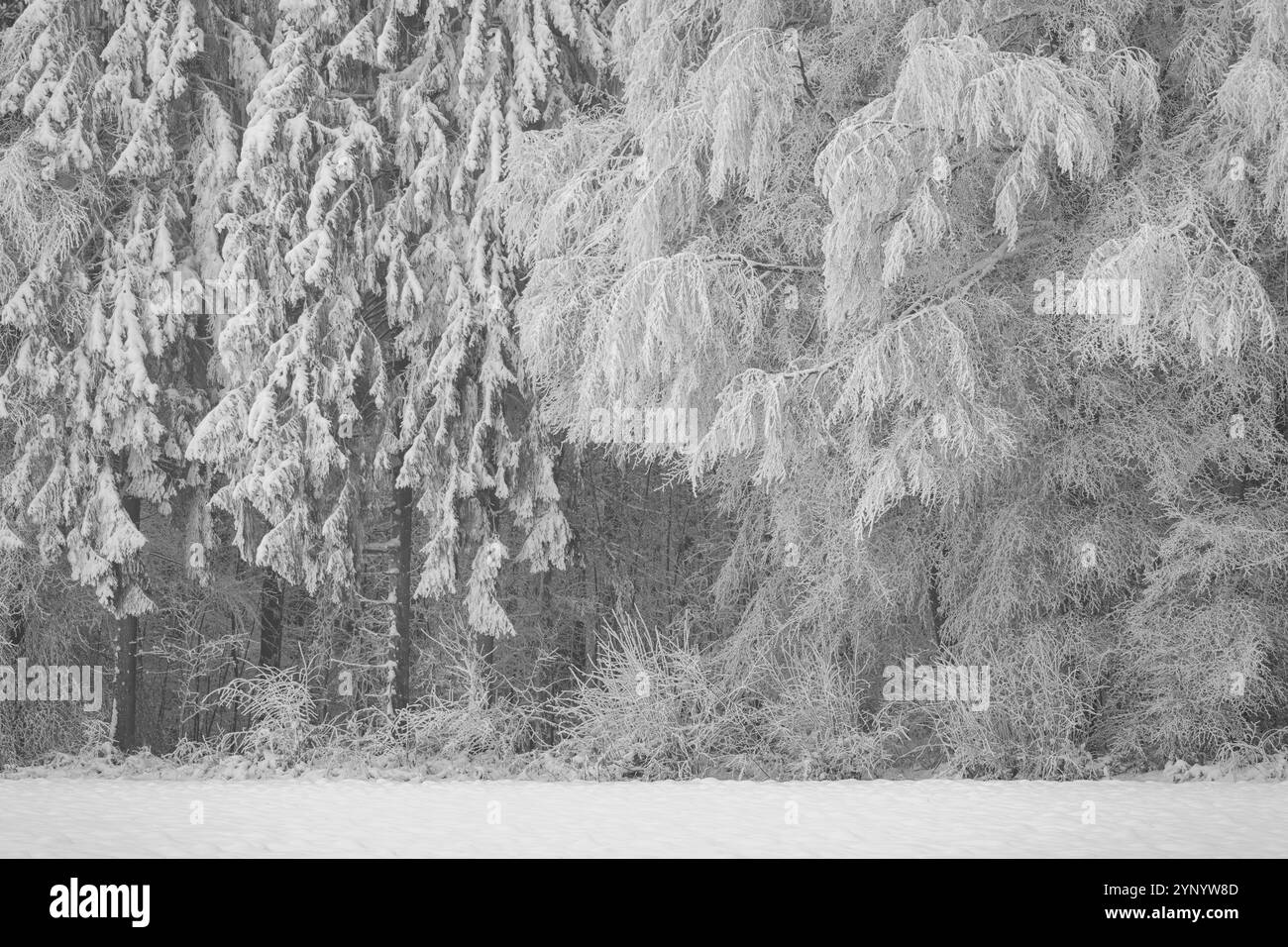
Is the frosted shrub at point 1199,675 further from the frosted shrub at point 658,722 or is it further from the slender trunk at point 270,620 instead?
the slender trunk at point 270,620

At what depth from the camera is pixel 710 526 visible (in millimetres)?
16250

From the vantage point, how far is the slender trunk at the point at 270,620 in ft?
50.3

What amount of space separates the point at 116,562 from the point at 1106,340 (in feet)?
28.7

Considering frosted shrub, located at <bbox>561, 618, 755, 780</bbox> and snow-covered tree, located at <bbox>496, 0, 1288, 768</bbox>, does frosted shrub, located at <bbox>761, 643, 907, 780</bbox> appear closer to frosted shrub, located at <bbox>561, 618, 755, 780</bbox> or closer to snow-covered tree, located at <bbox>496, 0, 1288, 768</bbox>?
frosted shrub, located at <bbox>561, 618, 755, 780</bbox>

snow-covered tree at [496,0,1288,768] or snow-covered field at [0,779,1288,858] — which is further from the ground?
snow-covered tree at [496,0,1288,768]

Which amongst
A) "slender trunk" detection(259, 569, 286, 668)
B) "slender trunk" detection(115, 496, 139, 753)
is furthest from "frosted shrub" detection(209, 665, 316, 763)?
"slender trunk" detection(259, 569, 286, 668)

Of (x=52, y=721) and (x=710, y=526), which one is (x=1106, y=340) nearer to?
(x=710, y=526)

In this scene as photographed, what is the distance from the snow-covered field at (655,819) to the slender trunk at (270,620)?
436 cm

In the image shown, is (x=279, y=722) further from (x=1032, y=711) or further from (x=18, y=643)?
(x=1032, y=711)

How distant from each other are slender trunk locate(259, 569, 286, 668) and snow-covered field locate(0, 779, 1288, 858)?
4.36 metres

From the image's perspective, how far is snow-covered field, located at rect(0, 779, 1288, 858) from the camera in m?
7.68

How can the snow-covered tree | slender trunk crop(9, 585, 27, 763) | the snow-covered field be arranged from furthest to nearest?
slender trunk crop(9, 585, 27, 763)
the snow-covered tree
the snow-covered field

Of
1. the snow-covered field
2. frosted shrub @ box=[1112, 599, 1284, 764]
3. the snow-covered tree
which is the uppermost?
the snow-covered tree
